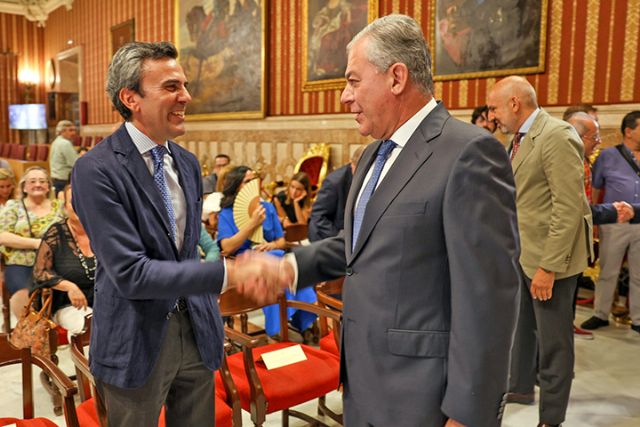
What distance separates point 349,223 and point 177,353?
0.73 metres

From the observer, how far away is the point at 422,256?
4.71 ft

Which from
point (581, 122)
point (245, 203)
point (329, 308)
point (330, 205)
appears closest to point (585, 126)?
point (581, 122)

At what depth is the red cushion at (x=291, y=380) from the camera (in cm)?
271

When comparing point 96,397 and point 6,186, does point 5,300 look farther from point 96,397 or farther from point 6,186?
point 96,397

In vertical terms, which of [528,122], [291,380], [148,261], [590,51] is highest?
[590,51]

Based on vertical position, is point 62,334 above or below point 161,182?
below

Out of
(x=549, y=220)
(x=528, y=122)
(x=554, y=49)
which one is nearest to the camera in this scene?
(x=549, y=220)

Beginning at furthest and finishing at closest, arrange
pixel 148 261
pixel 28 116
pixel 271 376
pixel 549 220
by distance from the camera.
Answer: pixel 28 116, pixel 549 220, pixel 271 376, pixel 148 261

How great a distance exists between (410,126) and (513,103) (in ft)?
5.73

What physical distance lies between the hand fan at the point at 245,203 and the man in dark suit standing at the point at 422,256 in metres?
2.96

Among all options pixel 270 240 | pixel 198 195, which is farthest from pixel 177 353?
pixel 270 240

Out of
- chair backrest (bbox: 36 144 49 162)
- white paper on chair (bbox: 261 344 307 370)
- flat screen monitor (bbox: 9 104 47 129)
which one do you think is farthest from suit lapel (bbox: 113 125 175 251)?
flat screen monitor (bbox: 9 104 47 129)

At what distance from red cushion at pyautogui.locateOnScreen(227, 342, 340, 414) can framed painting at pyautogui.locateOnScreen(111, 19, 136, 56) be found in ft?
41.9

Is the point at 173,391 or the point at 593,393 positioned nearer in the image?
the point at 173,391
